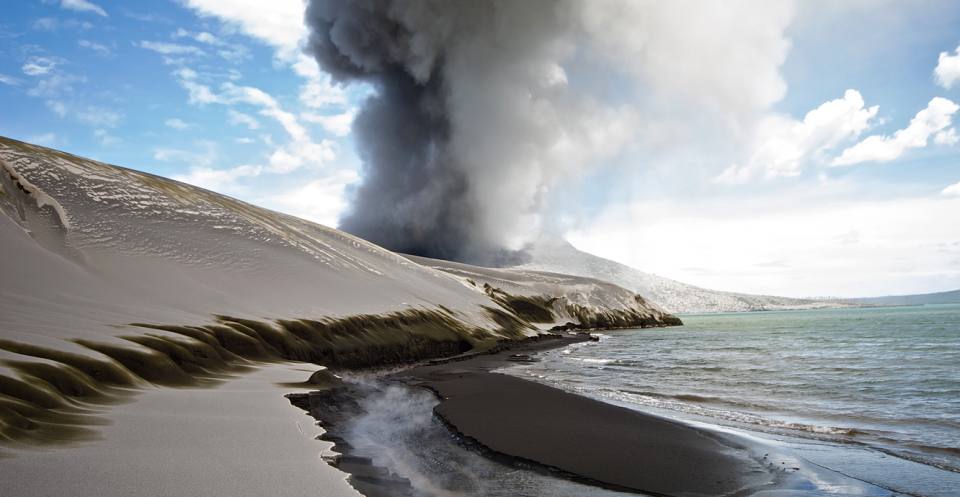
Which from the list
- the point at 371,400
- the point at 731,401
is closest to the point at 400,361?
the point at 371,400

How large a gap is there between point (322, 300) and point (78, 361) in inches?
588

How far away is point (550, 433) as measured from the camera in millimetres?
9281

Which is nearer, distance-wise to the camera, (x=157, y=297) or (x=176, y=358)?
(x=176, y=358)

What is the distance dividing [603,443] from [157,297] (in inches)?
567

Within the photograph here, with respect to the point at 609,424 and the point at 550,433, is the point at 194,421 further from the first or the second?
the point at 609,424

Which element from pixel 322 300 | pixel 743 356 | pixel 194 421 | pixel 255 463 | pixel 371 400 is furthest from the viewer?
pixel 743 356

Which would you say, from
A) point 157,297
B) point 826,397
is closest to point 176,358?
point 157,297

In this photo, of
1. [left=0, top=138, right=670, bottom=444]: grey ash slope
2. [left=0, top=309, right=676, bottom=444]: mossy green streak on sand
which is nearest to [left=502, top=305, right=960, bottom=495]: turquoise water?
[left=0, top=309, right=676, bottom=444]: mossy green streak on sand

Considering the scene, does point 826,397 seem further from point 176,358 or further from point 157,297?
point 157,297

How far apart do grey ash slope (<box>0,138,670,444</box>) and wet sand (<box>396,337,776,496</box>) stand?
5.70 metres

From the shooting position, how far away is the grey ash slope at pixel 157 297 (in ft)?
27.7

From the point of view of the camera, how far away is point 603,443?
8.73 metres

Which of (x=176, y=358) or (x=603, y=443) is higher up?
(x=176, y=358)

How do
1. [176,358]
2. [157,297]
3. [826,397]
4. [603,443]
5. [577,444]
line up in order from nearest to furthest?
[577,444] < [603,443] < [176,358] < [826,397] < [157,297]
